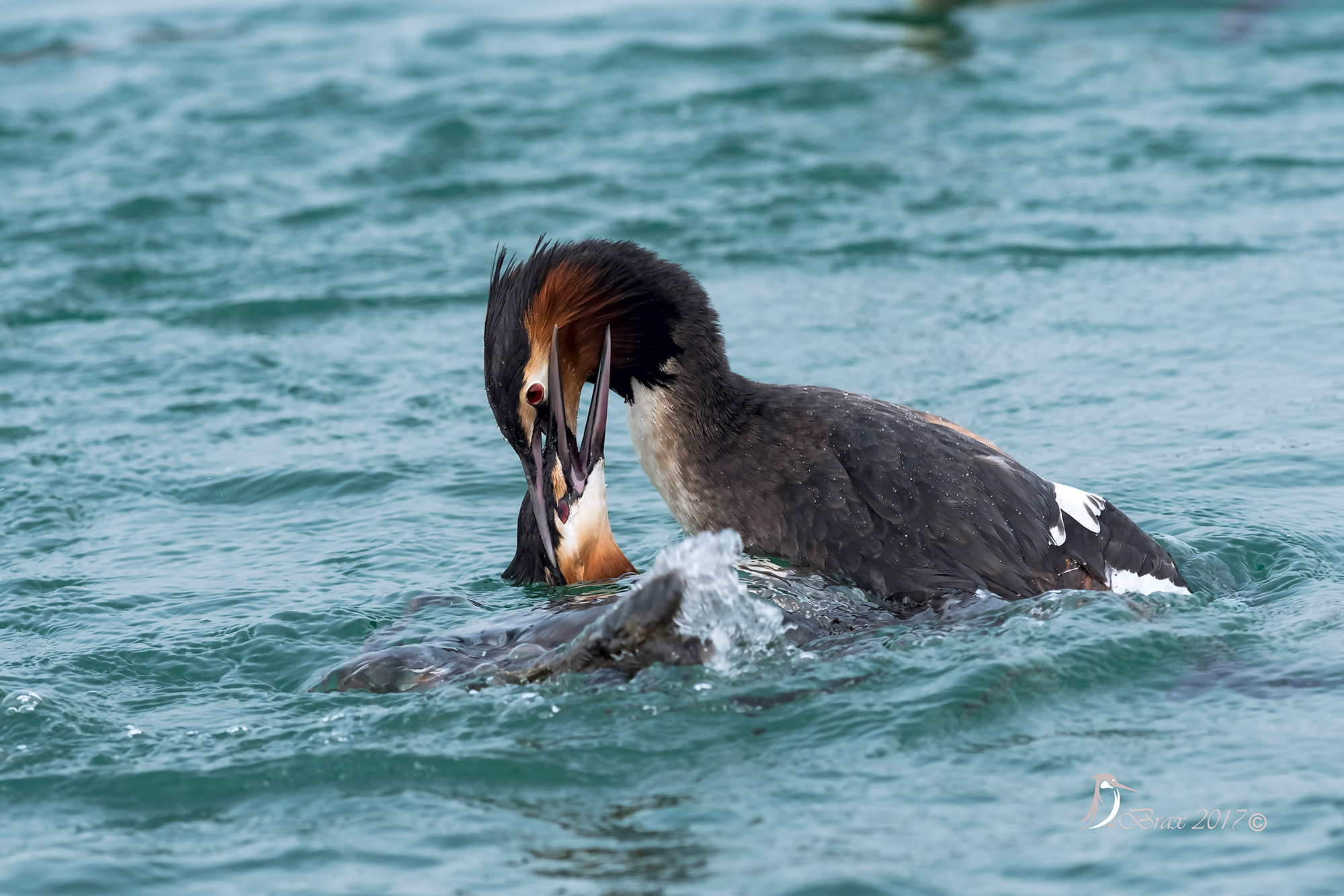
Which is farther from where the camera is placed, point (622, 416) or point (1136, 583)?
point (622, 416)

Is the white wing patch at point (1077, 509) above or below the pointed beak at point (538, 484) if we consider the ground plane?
below

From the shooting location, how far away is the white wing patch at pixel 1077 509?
6.00m

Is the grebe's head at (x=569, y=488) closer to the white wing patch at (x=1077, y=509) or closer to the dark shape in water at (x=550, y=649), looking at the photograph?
the dark shape in water at (x=550, y=649)

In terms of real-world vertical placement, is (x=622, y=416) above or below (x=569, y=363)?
below

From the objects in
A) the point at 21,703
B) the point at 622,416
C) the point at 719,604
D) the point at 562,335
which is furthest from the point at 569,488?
the point at 622,416

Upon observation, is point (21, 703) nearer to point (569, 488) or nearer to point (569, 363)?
point (569, 488)

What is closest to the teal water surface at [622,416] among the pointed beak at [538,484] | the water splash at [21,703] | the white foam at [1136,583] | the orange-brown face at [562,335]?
the water splash at [21,703]

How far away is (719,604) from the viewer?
209 inches

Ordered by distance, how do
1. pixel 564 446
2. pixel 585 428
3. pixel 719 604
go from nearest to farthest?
pixel 719 604
pixel 564 446
pixel 585 428

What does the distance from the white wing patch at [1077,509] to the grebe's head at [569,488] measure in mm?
1760

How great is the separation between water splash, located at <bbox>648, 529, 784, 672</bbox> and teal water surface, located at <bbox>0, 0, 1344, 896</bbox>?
3.3 inches

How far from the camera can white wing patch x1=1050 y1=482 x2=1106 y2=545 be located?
600cm

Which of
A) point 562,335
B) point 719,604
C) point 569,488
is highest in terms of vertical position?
point 562,335

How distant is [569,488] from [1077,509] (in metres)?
1.98
